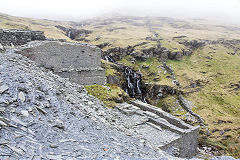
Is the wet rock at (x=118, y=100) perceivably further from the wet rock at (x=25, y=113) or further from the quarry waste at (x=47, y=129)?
the wet rock at (x=25, y=113)

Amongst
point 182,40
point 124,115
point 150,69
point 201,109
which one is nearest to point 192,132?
point 124,115

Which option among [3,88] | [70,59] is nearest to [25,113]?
[3,88]

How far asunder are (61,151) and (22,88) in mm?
4045

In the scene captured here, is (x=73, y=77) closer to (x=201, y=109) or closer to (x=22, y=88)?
(x=22, y=88)

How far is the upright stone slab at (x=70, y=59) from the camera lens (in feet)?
56.8

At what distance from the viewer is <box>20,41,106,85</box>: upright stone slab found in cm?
1731

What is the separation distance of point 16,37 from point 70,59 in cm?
563

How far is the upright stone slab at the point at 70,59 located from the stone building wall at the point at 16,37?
6.57 feet

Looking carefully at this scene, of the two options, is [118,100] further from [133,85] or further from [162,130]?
[133,85]

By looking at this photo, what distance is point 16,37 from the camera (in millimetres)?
18641

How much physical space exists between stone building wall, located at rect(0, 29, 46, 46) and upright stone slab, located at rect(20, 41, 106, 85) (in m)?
2.00

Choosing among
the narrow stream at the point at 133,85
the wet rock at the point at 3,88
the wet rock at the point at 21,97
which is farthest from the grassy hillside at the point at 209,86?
the wet rock at the point at 3,88

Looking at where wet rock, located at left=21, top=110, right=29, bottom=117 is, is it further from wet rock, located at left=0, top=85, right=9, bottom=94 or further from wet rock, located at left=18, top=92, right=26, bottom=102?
wet rock, located at left=0, top=85, right=9, bottom=94

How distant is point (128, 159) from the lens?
7.34m
